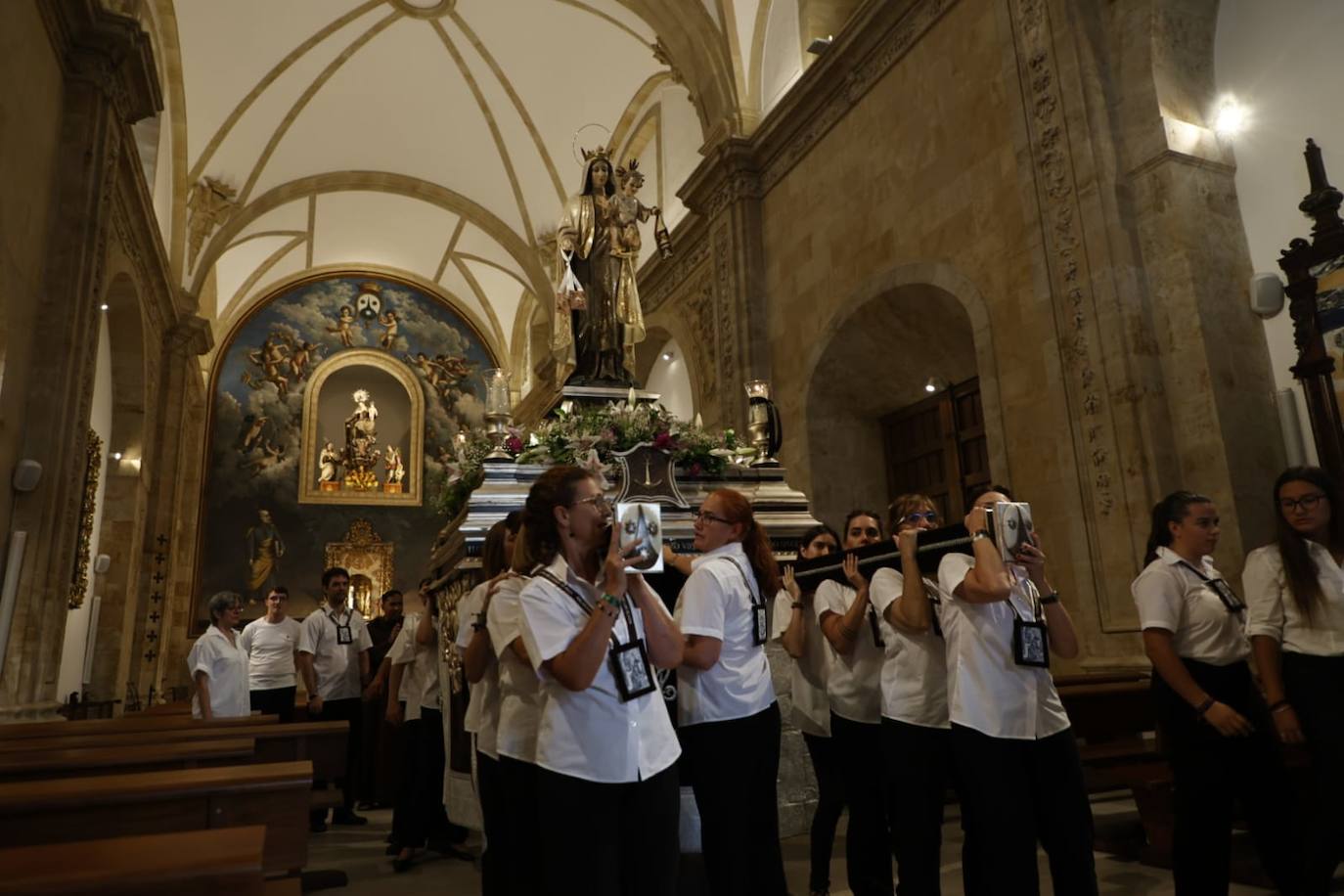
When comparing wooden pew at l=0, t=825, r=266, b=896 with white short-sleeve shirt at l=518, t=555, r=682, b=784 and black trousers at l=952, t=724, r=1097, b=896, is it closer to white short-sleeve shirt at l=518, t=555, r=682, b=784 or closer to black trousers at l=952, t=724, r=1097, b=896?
white short-sleeve shirt at l=518, t=555, r=682, b=784

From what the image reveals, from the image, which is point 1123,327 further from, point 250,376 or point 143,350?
point 250,376

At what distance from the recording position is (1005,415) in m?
7.17

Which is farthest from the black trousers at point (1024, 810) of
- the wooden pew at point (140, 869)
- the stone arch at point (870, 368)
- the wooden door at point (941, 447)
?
the wooden door at point (941, 447)

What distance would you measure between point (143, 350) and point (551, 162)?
7161 mm

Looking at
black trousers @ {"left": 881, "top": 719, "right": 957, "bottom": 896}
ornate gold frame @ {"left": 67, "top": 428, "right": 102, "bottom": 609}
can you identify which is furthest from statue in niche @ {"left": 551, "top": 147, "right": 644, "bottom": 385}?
ornate gold frame @ {"left": 67, "top": 428, "right": 102, "bottom": 609}

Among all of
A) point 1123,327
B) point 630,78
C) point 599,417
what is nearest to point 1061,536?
point 1123,327

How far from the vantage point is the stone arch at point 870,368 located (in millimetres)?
8594

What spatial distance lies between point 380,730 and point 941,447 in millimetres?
5631

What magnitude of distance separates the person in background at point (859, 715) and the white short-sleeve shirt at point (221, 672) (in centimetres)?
340

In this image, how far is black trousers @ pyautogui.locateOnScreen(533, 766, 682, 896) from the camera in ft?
6.56

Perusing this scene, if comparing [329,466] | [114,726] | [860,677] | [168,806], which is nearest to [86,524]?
[114,726]

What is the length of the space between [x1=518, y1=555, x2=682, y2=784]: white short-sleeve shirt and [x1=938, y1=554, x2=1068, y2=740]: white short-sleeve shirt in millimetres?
A: 977

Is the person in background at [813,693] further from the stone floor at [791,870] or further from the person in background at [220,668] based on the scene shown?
the person in background at [220,668]

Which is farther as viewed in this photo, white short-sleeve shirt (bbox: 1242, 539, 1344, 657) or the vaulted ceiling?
the vaulted ceiling
